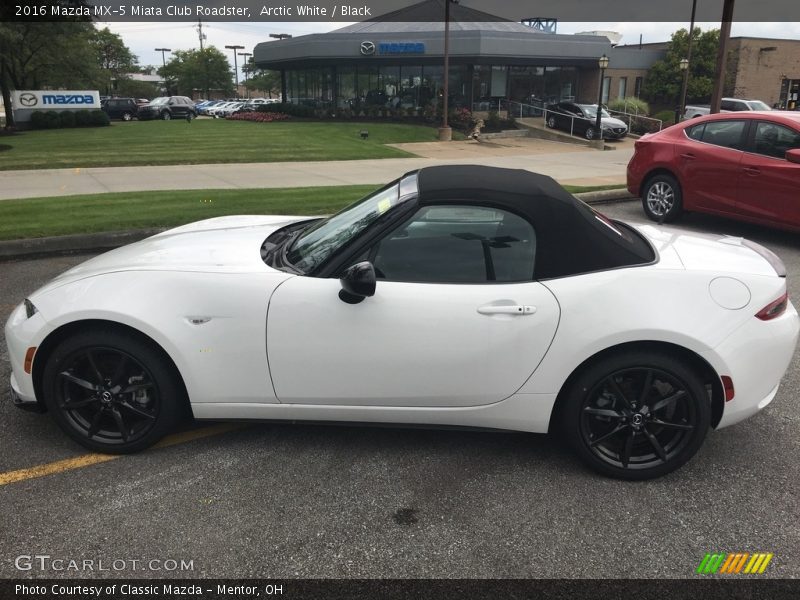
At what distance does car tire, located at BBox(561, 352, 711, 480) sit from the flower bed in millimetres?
33219

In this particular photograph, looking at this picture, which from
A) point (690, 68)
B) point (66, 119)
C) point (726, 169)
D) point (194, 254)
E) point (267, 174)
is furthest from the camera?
point (690, 68)

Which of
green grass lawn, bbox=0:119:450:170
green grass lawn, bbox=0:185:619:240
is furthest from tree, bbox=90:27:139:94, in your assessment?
green grass lawn, bbox=0:185:619:240

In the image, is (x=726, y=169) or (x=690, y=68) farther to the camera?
(x=690, y=68)

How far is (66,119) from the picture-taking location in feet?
97.9

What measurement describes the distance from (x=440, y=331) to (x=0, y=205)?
29.3 ft

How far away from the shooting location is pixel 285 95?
138ft

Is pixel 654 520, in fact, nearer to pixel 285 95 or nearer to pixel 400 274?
pixel 400 274

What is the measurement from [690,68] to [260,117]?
29518mm

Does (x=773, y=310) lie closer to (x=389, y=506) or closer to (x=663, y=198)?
(x=389, y=506)

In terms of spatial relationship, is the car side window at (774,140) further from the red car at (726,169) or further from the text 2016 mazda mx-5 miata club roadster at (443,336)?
the text 2016 mazda mx-5 miata club roadster at (443,336)

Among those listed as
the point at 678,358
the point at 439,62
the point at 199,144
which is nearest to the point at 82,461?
the point at 678,358

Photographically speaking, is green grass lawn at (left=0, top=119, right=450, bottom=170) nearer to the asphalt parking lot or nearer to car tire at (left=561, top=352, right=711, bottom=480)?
the asphalt parking lot

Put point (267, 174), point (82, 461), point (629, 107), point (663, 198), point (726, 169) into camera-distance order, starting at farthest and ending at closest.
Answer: point (629, 107) → point (267, 174) → point (663, 198) → point (726, 169) → point (82, 461)

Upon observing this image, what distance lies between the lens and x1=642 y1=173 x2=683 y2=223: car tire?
28.7ft
